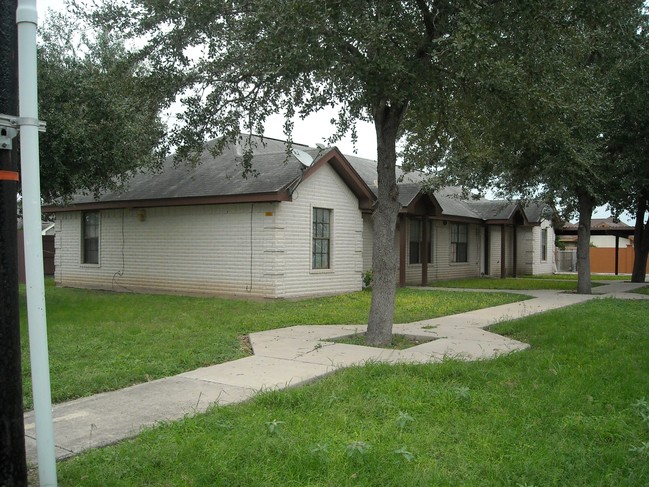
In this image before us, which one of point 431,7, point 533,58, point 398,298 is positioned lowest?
point 398,298

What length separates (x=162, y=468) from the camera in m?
4.13

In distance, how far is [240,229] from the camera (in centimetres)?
1590

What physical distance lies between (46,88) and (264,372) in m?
8.88

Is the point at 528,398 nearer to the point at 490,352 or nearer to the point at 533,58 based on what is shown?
the point at 490,352

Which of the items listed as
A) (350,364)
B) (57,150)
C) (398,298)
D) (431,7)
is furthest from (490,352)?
(57,150)

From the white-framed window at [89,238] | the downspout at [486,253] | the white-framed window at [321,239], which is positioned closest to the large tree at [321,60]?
the white-framed window at [321,239]

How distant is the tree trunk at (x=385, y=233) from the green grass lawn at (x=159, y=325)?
2.06 meters

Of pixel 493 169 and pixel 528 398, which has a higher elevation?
pixel 493 169

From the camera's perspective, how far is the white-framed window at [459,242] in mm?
25734

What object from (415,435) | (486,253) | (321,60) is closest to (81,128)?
(321,60)

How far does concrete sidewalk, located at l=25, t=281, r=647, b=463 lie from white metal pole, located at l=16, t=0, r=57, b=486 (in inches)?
46.4

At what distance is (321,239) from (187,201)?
3854 millimetres

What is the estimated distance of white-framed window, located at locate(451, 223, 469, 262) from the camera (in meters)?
25.7

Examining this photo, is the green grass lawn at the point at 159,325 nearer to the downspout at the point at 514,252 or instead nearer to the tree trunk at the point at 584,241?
the tree trunk at the point at 584,241
